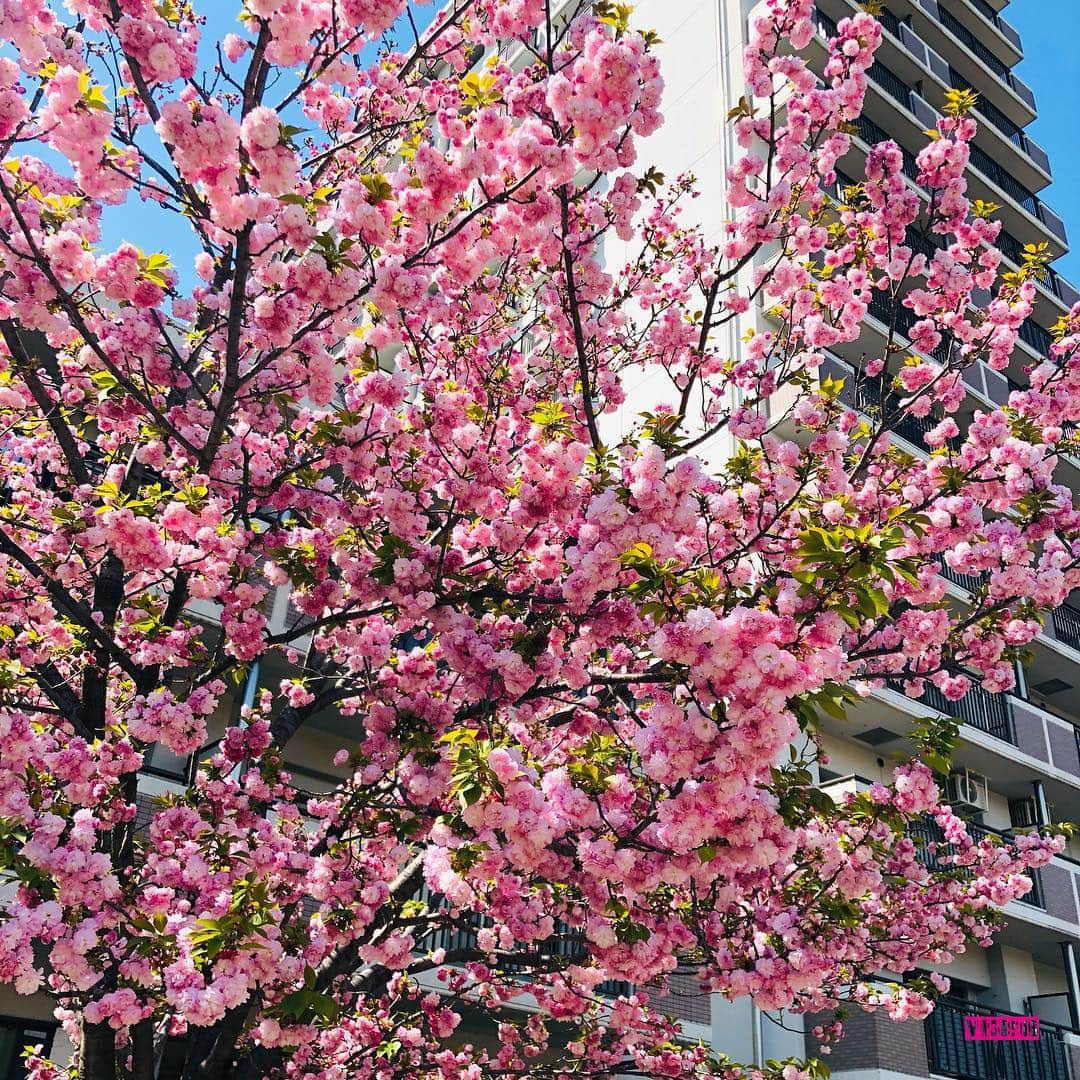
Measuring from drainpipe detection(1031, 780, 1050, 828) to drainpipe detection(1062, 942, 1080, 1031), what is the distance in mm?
2304

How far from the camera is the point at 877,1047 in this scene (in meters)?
13.2

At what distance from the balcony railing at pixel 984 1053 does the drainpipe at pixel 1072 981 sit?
1543mm

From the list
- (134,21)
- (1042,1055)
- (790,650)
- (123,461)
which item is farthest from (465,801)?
(1042,1055)

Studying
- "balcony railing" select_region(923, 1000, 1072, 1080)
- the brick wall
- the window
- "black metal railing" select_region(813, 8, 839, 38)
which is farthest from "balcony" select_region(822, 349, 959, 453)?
the window

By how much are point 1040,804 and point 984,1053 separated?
17.8 ft

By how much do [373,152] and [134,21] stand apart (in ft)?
7.94

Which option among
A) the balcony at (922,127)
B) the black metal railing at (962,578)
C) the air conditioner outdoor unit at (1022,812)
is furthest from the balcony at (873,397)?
the air conditioner outdoor unit at (1022,812)

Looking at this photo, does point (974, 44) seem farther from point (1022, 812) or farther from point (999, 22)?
point (1022, 812)

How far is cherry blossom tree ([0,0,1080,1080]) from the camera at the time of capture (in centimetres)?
414

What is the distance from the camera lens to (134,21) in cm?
434

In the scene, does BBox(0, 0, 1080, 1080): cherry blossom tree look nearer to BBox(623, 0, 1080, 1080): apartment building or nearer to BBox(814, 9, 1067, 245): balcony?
BBox(623, 0, 1080, 1080): apartment building

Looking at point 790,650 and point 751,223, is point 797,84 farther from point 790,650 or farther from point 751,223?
point 790,650

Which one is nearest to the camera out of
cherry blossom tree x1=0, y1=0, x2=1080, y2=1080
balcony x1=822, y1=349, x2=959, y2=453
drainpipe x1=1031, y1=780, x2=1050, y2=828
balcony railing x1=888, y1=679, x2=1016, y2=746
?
cherry blossom tree x1=0, y1=0, x2=1080, y2=1080

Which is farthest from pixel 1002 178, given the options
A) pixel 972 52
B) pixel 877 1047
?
pixel 877 1047
